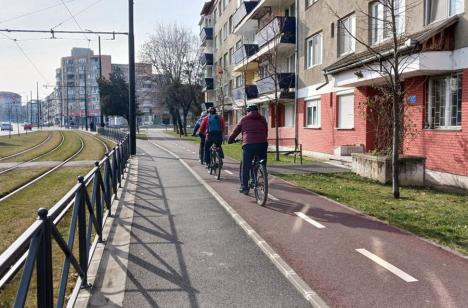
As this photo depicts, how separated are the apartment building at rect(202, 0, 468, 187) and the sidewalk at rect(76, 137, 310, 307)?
4.97 m

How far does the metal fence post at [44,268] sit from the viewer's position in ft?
10.3

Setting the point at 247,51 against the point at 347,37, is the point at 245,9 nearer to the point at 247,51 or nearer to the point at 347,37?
the point at 247,51

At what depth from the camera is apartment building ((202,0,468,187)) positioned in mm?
11891

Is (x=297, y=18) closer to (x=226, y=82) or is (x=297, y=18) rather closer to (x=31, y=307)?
(x=31, y=307)

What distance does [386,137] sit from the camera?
14070 mm

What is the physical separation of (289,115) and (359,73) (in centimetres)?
1184

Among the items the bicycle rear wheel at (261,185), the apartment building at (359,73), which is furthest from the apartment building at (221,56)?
the bicycle rear wheel at (261,185)

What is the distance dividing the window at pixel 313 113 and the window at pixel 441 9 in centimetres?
913

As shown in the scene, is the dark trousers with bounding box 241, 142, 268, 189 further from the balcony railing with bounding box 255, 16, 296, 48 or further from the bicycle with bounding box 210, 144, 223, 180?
the balcony railing with bounding box 255, 16, 296, 48

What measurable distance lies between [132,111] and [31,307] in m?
17.9

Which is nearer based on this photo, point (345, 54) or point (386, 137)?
point (386, 137)

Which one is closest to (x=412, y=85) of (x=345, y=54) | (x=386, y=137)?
(x=386, y=137)

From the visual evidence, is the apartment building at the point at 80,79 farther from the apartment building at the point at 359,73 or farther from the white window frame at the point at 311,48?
the white window frame at the point at 311,48

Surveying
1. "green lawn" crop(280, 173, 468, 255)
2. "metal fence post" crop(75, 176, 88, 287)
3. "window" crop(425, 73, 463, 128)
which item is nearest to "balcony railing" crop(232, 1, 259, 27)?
"window" crop(425, 73, 463, 128)
